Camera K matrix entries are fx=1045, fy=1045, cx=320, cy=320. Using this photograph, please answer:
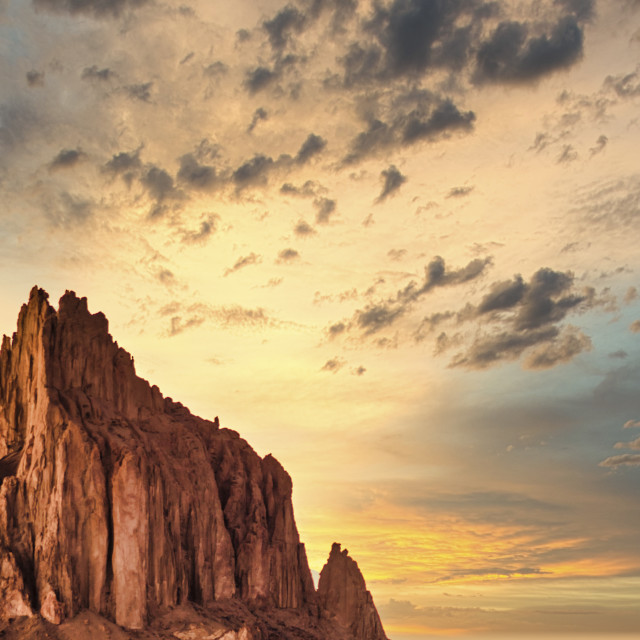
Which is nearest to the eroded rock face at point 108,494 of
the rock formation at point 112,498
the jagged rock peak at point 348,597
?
the rock formation at point 112,498

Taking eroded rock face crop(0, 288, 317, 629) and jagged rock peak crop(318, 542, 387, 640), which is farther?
jagged rock peak crop(318, 542, 387, 640)

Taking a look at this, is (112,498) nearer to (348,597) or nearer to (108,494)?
(108,494)

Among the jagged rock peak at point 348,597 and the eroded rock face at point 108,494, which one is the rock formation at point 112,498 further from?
the jagged rock peak at point 348,597

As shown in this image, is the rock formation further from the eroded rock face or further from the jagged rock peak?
the jagged rock peak

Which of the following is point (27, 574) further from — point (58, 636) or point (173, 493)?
point (173, 493)

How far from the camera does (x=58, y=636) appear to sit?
369ft

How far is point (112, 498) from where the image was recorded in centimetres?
12575

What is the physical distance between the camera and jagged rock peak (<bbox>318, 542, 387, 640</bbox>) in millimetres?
183250

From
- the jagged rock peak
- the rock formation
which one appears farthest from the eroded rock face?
the jagged rock peak

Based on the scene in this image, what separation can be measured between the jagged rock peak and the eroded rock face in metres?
15.8

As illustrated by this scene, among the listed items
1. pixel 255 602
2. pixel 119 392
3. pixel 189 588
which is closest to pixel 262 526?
pixel 255 602

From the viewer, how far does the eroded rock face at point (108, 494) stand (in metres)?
120

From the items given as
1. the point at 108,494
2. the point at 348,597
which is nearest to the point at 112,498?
the point at 108,494

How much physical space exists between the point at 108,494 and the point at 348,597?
72607 millimetres
